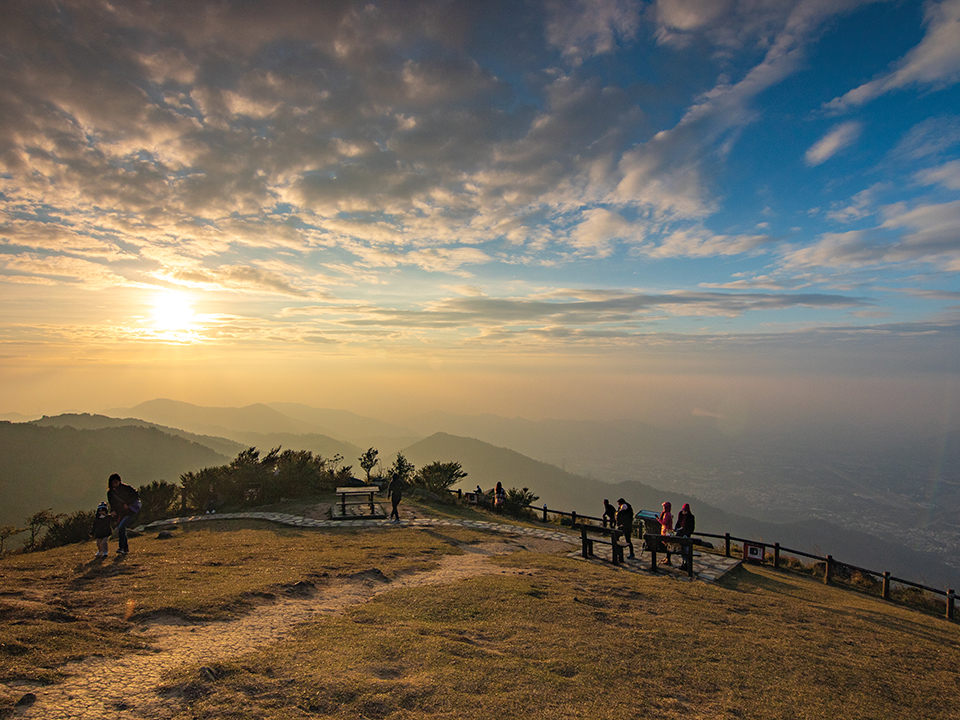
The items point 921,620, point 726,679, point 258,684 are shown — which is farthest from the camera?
point 921,620

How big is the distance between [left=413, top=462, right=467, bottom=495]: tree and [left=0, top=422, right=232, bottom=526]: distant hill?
65252 millimetres

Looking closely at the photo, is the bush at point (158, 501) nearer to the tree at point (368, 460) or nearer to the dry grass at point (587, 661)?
the tree at point (368, 460)

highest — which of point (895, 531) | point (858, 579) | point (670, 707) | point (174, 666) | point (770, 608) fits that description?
point (174, 666)

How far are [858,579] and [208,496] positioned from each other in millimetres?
22201

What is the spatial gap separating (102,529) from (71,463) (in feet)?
392

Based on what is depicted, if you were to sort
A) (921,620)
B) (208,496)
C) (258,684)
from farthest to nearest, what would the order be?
1. (208,496)
2. (921,620)
3. (258,684)

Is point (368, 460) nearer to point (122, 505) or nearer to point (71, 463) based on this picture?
point (122, 505)

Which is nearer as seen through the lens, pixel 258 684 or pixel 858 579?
pixel 258 684

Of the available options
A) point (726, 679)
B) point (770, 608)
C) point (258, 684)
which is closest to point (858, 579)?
point (770, 608)

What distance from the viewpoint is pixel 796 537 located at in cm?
12650

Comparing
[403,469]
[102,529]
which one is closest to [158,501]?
[102,529]

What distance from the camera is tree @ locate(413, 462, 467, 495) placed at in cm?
2189

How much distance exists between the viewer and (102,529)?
372 inches

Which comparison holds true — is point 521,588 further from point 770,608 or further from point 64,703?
point 64,703
